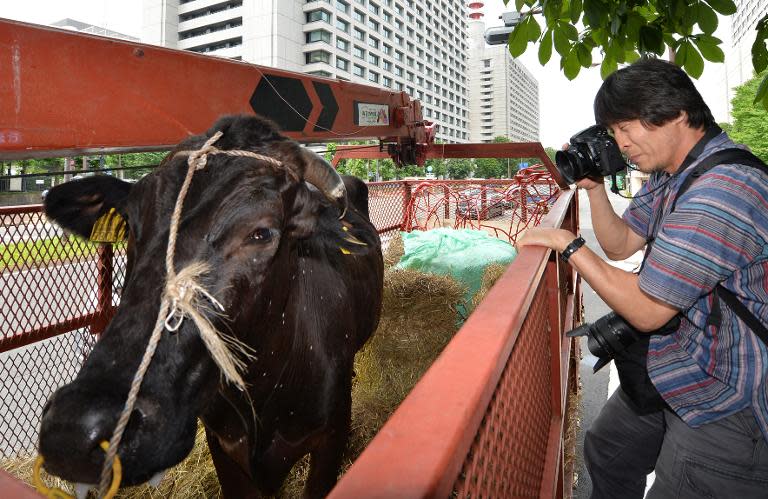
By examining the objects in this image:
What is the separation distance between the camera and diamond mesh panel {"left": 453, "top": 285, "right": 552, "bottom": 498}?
95cm

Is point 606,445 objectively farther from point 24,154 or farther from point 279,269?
point 24,154

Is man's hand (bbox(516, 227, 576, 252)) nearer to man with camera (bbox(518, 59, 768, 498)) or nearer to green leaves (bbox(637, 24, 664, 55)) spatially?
man with camera (bbox(518, 59, 768, 498))

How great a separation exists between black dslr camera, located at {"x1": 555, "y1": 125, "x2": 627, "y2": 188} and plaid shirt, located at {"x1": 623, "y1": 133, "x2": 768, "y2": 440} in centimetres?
52

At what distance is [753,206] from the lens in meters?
1.46

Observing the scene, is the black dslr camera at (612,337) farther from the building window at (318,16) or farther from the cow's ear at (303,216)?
the building window at (318,16)

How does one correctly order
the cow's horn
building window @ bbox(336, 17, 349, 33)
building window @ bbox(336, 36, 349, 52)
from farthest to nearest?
building window @ bbox(336, 17, 349, 33) < building window @ bbox(336, 36, 349, 52) < the cow's horn

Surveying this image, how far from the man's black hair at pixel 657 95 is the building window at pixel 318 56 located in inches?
2903

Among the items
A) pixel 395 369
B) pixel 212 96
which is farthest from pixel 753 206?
pixel 395 369

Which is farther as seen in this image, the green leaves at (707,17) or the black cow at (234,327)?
the green leaves at (707,17)

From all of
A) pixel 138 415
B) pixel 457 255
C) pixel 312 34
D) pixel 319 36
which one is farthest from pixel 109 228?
pixel 312 34

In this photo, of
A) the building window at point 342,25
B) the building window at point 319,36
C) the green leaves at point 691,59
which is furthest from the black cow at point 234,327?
the building window at point 342,25

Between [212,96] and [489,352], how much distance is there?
183cm

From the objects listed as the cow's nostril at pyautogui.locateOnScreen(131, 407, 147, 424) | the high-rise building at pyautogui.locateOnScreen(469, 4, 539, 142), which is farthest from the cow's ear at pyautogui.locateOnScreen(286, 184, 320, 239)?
the high-rise building at pyautogui.locateOnScreen(469, 4, 539, 142)

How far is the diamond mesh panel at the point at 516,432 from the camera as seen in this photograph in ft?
3.11
